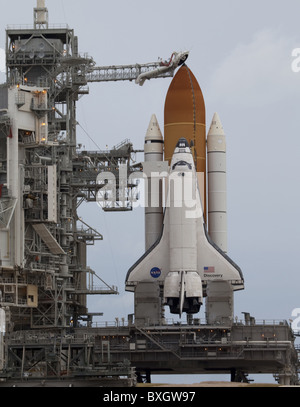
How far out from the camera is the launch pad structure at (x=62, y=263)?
7512cm

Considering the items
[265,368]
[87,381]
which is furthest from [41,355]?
[265,368]

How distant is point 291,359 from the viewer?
87.6m

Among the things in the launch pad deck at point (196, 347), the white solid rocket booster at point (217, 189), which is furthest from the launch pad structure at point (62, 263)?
the white solid rocket booster at point (217, 189)

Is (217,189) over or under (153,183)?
under

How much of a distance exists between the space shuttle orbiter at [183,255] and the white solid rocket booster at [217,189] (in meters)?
2.40

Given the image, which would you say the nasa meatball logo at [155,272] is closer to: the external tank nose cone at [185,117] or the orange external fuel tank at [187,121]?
the orange external fuel tank at [187,121]

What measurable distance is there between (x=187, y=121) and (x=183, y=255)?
413 inches

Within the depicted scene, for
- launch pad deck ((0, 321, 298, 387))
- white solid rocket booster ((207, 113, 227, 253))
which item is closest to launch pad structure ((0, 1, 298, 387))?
launch pad deck ((0, 321, 298, 387))

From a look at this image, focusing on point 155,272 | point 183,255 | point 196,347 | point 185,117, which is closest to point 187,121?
point 185,117

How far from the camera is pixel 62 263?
91875 millimetres

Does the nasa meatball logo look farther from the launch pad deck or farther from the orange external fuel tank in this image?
the orange external fuel tank

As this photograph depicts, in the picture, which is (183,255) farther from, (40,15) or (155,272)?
(40,15)

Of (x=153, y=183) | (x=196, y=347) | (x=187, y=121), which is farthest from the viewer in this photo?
(x=153, y=183)

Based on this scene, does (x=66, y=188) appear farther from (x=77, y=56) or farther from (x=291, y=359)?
(x=291, y=359)
